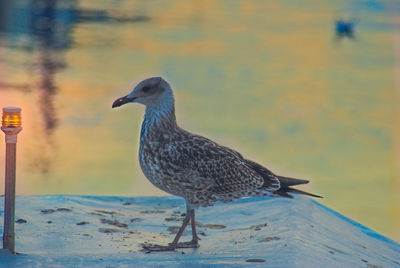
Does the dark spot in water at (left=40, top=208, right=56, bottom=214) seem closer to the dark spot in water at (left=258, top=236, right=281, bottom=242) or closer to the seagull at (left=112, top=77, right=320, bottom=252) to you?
the seagull at (left=112, top=77, right=320, bottom=252)

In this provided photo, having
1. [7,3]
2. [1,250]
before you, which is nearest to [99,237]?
[1,250]

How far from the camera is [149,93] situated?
826cm

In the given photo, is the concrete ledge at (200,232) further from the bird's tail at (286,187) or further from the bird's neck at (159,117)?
the bird's neck at (159,117)

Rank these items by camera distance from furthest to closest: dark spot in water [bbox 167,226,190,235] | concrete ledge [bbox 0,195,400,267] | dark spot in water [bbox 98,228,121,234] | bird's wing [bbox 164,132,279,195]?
dark spot in water [bbox 167,226,190,235] → dark spot in water [bbox 98,228,121,234] → bird's wing [bbox 164,132,279,195] → concrete ledge [bbox 0,195,400,267]

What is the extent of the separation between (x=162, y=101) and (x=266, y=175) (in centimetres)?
148

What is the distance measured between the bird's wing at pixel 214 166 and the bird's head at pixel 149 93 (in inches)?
19.2

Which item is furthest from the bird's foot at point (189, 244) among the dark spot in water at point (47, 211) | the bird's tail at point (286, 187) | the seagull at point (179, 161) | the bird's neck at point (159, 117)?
the dark spot in water at point (47, 211)

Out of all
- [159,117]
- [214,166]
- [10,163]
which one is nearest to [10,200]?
[10,163]

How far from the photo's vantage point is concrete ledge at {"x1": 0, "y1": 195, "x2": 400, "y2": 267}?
789 cm

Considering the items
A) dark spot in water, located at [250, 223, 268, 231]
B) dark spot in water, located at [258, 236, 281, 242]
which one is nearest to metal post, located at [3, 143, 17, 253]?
dark spot in water, located at [258, 236, 281, 242]

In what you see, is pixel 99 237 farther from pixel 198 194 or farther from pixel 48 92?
pixel 48 92

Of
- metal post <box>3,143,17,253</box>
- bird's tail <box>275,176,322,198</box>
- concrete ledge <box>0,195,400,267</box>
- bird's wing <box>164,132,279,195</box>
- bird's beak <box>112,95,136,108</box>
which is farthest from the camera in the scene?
bird's tail <box>275,176,322,198</box>

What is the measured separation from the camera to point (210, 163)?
8.42 metres

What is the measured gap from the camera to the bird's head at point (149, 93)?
820 centimetres
